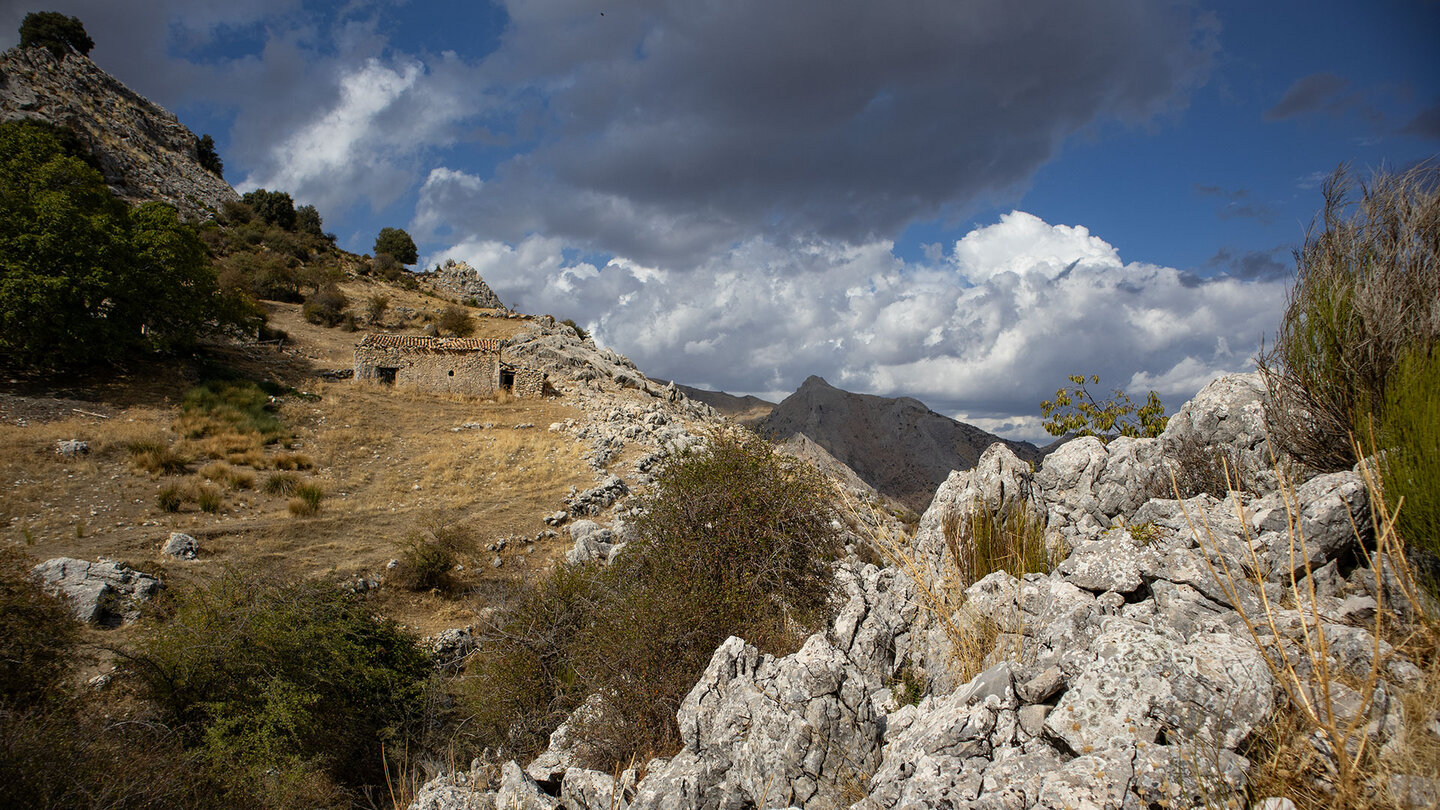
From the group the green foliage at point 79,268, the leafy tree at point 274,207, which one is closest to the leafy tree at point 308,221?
the leafy tree at point 274,207

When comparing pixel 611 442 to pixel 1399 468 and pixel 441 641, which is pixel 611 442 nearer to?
pixel 441 641

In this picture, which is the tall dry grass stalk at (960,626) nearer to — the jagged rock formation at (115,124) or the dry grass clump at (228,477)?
the dry grass clump at (228,477)

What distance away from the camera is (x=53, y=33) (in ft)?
179

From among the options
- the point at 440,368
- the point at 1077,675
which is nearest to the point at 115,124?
the point at 440,368

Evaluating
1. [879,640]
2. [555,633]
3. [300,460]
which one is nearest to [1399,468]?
[879,640]

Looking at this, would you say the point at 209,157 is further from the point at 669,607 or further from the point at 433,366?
the point at 669,607

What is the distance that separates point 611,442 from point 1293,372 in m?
20.0

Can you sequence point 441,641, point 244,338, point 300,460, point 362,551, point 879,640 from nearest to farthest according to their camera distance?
point 879,640 < point 441,641 < point 362,551 < point 300,460 < point 244,338

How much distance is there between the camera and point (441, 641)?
40.4ft

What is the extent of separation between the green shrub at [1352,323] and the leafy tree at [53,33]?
3211 inches

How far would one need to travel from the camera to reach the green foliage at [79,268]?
22188mm

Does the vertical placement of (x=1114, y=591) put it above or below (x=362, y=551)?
above

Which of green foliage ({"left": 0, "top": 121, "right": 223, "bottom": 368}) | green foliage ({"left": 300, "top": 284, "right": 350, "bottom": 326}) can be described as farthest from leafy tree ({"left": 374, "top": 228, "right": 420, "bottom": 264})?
green foliage ({"left": 0, "top": 121, "right": 223, "bottom": 368})

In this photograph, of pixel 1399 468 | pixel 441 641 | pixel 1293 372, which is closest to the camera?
pixel 1399 468
